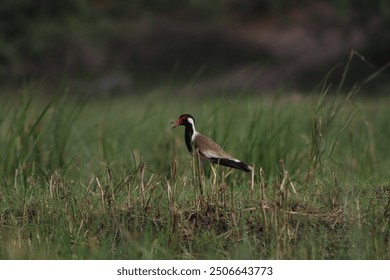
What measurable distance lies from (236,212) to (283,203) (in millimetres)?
338

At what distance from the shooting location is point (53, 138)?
6.82 meters

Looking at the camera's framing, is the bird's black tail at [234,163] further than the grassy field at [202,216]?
Yes

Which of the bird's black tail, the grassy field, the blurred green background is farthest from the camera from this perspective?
the blurred green background

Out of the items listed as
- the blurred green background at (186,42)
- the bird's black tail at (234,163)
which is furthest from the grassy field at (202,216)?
the blurred green background at (186,42)

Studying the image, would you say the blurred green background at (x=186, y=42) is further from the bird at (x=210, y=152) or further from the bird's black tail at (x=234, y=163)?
the bird's black tail at (x=234, y=163)

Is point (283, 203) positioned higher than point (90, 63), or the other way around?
point (90, 63)

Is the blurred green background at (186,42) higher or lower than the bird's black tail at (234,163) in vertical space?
higher

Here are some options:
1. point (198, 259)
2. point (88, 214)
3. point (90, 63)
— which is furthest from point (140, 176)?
point (90, 63)

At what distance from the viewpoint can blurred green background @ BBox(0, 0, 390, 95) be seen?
17.7m

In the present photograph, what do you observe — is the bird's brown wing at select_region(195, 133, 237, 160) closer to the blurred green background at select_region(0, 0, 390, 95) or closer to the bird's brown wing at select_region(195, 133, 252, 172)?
the bird's brown wing at select_region(195, 133, 252, 172)

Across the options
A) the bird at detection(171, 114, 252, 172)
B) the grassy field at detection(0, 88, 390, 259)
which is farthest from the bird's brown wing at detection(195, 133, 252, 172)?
the grassy field at detection(0, 88, 390, 259)

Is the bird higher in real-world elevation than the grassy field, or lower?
higher

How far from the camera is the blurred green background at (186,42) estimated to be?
58.1 ft

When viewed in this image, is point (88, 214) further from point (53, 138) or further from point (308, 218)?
point (53, 138)
